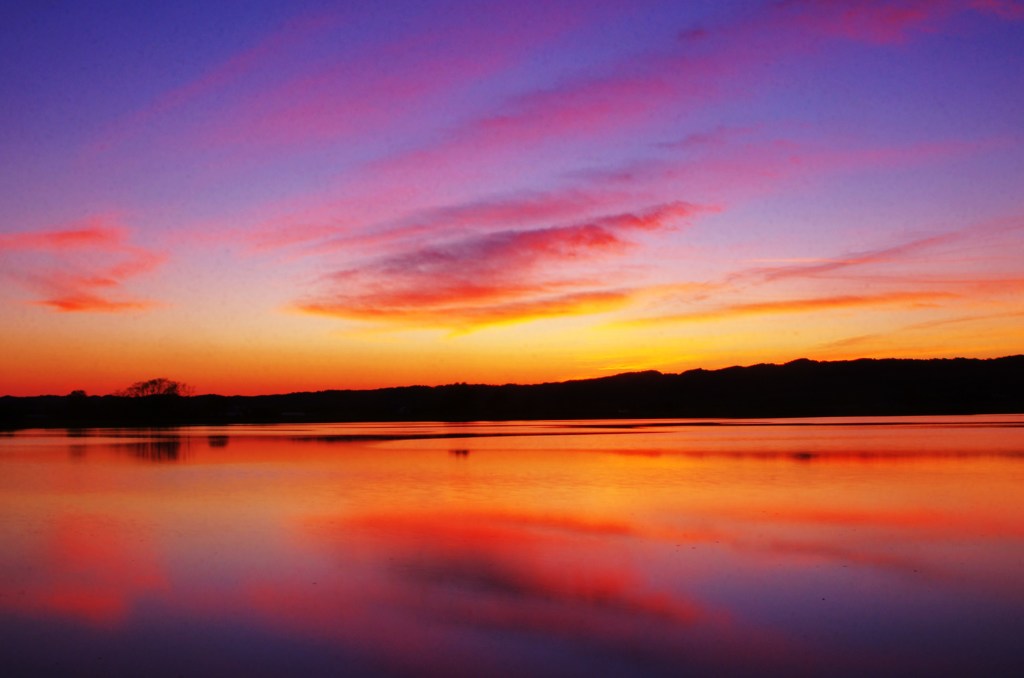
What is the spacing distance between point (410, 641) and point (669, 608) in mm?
2937

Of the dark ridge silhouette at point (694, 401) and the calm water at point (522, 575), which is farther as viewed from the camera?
the dark ridge silhouette at point (694, 401)

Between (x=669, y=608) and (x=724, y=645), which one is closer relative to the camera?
(x=724, y=645)

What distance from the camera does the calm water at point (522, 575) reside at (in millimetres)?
7977

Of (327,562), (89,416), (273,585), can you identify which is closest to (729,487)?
(327,562)

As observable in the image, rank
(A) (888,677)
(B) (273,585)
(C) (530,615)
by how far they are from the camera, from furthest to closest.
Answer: (B) (273,585) → (C) (530,615) → (A) (888,677)

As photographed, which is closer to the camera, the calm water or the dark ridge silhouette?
the calm water

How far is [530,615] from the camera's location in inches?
365

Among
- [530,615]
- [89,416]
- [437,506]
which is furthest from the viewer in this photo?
[89,416]

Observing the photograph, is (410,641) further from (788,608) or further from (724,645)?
(788,608)

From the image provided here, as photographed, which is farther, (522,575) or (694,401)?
(694,401)

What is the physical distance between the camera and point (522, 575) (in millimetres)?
11320

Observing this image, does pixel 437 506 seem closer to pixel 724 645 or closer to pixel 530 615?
pixel 530 615

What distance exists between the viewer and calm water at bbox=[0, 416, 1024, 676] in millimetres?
7977

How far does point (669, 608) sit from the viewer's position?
9.48 m
